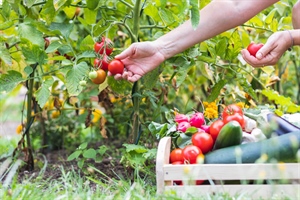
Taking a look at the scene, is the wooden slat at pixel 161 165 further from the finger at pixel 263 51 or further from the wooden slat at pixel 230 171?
the finger at pixel 263 51

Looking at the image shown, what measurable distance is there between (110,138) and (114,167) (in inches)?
38.5

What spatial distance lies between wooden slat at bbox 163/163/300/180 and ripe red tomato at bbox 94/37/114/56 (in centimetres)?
68


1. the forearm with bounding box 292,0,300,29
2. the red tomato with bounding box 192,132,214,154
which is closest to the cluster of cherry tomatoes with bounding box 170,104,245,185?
the red tomato with bounding box 192,132,214,154

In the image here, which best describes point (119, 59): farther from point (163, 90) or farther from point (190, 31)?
point (163, 90)

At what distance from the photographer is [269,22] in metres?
2.91

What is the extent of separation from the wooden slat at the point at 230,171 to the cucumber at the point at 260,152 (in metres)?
0.04

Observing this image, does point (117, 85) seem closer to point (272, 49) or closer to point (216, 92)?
point (216, 92)

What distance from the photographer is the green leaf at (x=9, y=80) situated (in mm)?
2479

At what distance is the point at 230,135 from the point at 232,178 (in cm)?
20

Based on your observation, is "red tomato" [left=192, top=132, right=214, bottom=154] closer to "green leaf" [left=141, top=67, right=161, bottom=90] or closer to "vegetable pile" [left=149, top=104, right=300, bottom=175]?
"vegetable pile" [left=149, top=104, right=300, bottom=175]

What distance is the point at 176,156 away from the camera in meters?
2.21

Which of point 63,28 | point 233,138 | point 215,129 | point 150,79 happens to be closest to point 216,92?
point 150,79

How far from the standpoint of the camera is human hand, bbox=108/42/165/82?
243 centimetres

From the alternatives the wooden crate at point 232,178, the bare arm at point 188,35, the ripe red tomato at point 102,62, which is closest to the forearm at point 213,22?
the bare arm at point 188,35
